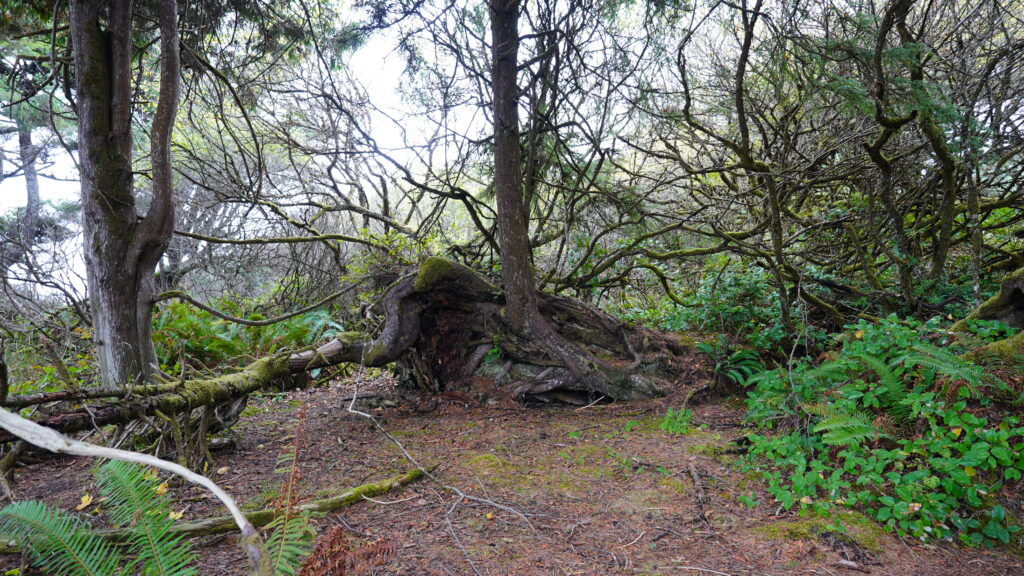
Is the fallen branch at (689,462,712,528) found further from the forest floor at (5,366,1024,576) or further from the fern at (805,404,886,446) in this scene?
the fern at (805,404,886,446)

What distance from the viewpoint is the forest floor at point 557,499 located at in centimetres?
237

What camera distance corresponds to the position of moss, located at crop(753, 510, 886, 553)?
8.23ft

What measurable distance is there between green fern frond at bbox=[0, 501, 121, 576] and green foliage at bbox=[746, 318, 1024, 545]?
3343mm

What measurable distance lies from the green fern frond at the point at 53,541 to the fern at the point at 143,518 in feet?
0.37

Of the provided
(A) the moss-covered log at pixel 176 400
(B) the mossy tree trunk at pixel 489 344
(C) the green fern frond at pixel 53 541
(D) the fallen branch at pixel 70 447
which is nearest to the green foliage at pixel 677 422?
(B) the mossy tree trunk at pixel 489 344

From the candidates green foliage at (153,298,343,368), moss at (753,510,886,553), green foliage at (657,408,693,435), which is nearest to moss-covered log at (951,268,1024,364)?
green foliage at (657,408,693,435)

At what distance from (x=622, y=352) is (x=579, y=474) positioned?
2357 millimetres

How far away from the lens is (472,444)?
4.17 meters

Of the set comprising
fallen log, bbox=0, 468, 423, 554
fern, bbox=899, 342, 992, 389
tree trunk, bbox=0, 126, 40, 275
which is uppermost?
tree trunk, bbox=0, 126, 40, 275

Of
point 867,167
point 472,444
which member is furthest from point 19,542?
point 867,167

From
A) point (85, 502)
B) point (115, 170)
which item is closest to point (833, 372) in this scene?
point (85, 502)

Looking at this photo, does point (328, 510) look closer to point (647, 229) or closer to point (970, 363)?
point (970, 363)

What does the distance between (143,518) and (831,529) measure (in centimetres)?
324

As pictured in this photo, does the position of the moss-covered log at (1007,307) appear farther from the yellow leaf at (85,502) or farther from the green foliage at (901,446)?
the yellow leaf at (85,502)
